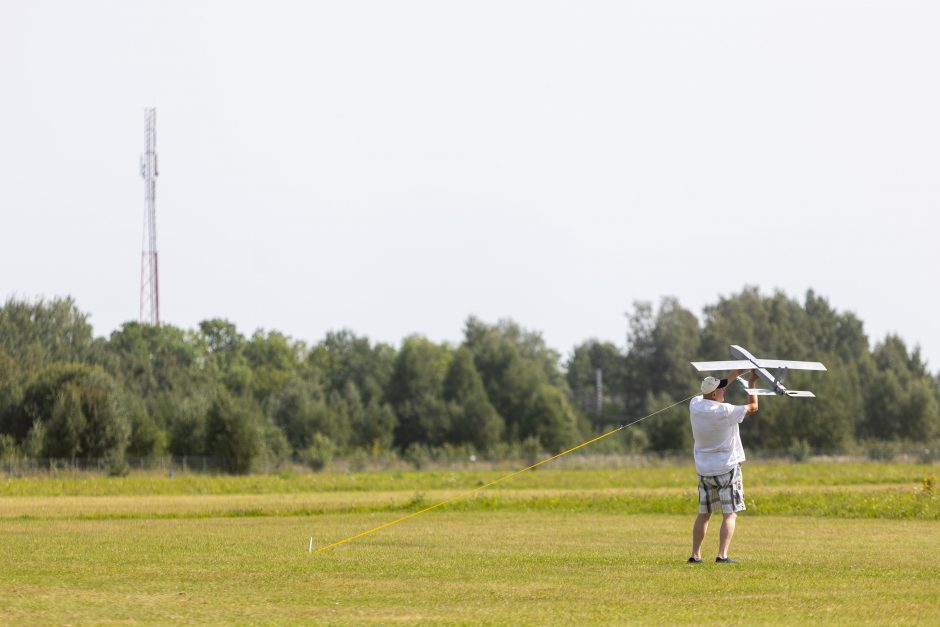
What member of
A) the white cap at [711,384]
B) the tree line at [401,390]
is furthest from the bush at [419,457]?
the white cap at [711,384]

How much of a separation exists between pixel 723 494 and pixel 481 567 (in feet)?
11.7

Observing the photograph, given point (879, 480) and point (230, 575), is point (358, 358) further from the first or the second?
point (230, 575)

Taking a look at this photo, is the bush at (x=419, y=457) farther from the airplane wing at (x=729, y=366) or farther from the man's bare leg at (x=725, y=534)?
the man's bare leg at (x=725, y=534)

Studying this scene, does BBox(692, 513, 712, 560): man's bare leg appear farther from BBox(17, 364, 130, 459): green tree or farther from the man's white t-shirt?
BBox(17, 364, 130, 459): green tree

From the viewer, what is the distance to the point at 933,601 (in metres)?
13.4

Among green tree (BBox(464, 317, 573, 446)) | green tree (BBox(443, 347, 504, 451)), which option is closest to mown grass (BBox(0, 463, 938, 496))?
green tree (BBox(443, 347, 504, 451))

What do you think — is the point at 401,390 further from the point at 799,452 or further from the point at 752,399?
the point at 752,399

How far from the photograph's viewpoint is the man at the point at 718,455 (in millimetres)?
17906

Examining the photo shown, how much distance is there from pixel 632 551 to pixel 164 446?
253 feet

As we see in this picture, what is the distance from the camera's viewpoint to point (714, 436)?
18.2 m

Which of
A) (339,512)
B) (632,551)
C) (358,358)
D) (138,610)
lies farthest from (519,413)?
(138,610)

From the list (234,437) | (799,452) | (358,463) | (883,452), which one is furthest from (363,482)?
(883,452)

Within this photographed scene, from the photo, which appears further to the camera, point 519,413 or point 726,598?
point 519,413

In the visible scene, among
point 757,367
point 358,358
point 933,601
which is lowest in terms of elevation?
point 933,601
